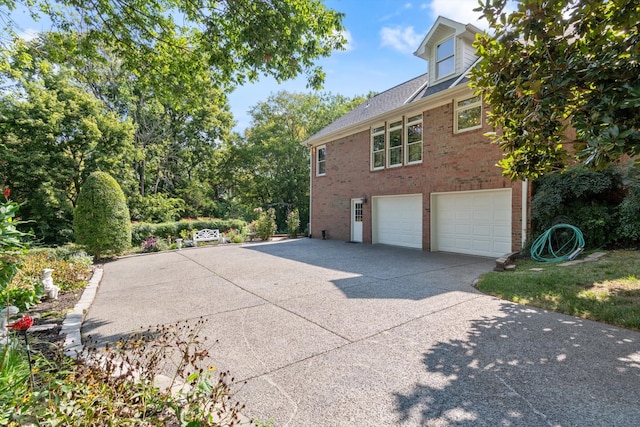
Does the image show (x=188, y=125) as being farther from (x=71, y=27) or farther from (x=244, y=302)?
(x=244, y=302)

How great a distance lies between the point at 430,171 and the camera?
1066cm

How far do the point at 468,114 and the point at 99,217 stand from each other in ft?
40.1

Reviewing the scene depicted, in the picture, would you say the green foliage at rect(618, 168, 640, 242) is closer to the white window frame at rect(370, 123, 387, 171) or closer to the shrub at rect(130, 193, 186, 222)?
the white window frame at rect(370, 123, 387, 171)

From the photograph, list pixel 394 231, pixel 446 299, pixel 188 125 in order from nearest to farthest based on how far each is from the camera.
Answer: pixel 446 299, pixel 394 231, pixel 188 125

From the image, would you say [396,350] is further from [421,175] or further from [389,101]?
[389,101]

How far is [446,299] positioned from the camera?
508 cm

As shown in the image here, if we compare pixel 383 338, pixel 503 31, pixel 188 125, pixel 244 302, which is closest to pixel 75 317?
pixel 244 302

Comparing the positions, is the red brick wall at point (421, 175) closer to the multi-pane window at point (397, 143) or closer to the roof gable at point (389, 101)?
the multi-pane window at point (397, 143)

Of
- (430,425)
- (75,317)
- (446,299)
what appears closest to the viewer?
(430,425)

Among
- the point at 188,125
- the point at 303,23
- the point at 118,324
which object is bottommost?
the point at 118,324

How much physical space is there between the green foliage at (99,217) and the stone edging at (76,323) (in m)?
4.26

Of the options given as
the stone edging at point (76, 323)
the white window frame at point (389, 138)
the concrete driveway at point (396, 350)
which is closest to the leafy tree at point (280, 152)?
the white window frame at point (389, 138)

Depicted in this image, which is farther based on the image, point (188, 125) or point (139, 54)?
point (188, 125)

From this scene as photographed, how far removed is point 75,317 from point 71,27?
5778mm
